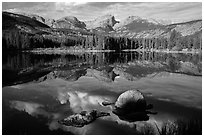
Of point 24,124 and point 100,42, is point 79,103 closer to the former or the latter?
point 24,124

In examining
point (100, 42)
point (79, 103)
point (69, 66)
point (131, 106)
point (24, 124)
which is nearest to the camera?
point (24, 124)

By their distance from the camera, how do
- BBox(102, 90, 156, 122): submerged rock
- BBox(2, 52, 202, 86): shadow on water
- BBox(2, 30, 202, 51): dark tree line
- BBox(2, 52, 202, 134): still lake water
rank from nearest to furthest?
BBox(2, 52, 202, 134): still lake water → BBox(102, 90, 156, 122): submerged rock → BBox(2, 52, 202, 86): shadow on water → BBox(2, 30, 202, 51): dark tree line

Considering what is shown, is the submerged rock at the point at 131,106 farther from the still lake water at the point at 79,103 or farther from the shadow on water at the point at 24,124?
the shadow on water at the point at 24,124

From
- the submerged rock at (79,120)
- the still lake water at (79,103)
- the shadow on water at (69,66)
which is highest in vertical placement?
the submerged rock at (79,120)

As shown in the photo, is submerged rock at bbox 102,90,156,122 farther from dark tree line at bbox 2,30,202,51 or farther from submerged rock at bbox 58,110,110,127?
dark tree line at bbox 2,30,202,51

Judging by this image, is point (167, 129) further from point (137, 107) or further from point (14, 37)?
point (14, 37)

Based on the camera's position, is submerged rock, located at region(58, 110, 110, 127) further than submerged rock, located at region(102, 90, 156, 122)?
No

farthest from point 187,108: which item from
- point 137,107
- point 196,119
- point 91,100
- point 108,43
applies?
point 108,43

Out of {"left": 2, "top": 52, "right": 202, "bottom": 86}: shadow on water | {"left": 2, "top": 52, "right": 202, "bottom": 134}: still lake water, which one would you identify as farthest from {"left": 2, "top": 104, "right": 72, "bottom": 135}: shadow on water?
{"left": 2, "top": 52, "right": 202, "bottom": 86}: shadow on water

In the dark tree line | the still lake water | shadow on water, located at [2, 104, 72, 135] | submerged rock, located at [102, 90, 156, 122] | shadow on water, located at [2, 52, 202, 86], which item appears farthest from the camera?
the dark tree line

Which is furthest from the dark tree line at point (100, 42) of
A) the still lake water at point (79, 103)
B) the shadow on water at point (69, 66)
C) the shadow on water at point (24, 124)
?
the shadow on water at point (24, 124)

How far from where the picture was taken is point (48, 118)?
52.1 ft

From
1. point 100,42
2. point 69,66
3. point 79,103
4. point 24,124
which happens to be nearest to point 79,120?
point 24,124

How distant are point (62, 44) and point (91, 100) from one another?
425 ft
